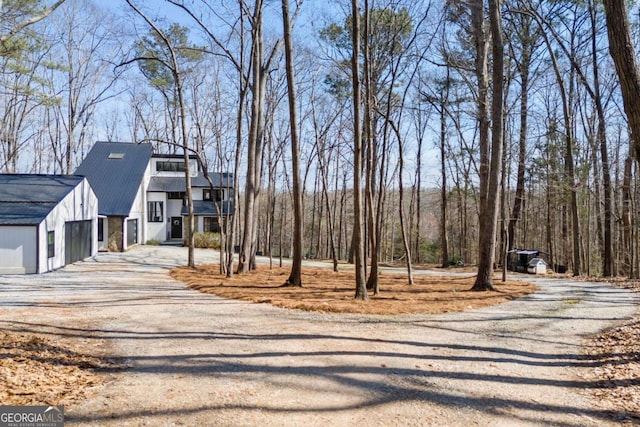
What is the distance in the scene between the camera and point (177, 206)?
29875 millimetres

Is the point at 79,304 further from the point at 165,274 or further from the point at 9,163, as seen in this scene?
the point at 9,163

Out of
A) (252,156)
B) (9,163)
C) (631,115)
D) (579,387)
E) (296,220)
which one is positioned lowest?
(579,387)

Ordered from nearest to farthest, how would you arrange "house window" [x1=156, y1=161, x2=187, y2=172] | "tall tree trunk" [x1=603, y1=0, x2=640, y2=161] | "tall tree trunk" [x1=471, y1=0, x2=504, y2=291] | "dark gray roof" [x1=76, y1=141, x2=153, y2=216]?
"tall tree trunk" [x1=603, y1=0, x2=640, y2=161] < "tall tree trunk" [x1=471, y1=0, x2=504, y2=291] < "dark gray roof" [x1=76, y1=141, x2=153, y2=216] < "house window" [x1=156, y1=161, x2=187, y2=172]

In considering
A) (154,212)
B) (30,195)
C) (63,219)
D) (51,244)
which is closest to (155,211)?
(154,212)

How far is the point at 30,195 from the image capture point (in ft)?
53.1

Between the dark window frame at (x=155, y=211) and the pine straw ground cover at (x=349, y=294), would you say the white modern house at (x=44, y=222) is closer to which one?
the pine straw ground cover at (x=349, y=294)

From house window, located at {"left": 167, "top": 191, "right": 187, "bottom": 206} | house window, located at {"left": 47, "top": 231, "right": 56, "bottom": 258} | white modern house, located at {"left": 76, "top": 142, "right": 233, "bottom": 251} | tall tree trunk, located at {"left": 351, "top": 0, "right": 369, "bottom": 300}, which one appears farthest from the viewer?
house window, located at {"left": 167, "top": 191, "right": 187, "bottom": 206}

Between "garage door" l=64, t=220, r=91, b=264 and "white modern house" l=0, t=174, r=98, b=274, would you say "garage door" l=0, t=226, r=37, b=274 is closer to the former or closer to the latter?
"white modern house" l=0, t=174, r=98, b=274

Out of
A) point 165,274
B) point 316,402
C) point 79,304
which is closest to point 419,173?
point 165,274

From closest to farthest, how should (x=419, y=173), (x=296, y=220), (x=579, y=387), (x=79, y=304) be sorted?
(x=579, y=387) → (x=79, y=304) → (x=296, y=220) → (x=419, y=173)

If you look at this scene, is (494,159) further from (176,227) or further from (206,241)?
(176,227)

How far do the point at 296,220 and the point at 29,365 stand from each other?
693 centimetres

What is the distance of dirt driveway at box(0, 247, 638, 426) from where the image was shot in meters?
3.70

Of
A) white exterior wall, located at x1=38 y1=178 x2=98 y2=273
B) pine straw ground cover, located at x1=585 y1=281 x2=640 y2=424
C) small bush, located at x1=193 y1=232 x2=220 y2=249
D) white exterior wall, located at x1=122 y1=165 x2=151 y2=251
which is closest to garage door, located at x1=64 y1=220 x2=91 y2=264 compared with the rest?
white exterior wall, located at x1=38 y1=178 x2=98 y2=273
